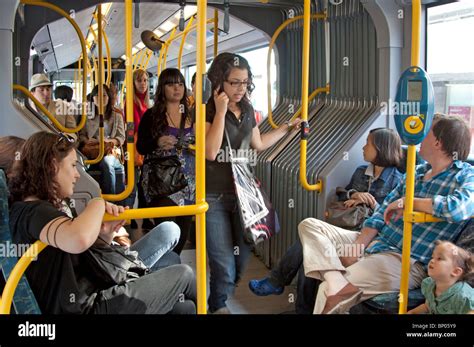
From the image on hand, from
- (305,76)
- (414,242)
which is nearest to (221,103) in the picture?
(305,76)

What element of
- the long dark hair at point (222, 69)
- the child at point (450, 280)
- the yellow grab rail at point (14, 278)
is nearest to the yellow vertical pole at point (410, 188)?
the child at point (450, 280)

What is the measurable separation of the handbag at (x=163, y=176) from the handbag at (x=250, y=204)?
89 cm

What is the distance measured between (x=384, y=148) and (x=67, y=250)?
214 centimetres

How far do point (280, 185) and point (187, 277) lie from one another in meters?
2.54

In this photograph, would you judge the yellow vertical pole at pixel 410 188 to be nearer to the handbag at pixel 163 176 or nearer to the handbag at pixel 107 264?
the handbag at pixel 107 264

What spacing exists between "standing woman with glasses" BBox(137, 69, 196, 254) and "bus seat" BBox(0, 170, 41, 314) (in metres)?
1.66

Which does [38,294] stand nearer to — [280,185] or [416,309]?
[416,309]

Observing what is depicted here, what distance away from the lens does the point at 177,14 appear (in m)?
7.72

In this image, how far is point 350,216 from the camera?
11.7 feet

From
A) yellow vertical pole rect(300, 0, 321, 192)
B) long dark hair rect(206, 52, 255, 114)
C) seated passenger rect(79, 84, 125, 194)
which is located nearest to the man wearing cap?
seated passenger rect(79, 84, 125, 194)

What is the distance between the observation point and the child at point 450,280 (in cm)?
235

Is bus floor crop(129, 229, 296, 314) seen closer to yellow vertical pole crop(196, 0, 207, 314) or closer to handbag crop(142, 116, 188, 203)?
handbag crop(142, 116, 188, 203)

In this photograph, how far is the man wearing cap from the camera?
5.47 meters

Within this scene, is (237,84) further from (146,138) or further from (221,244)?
(146,138)
